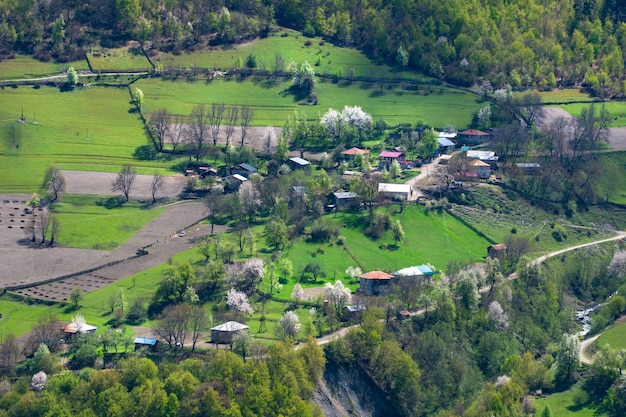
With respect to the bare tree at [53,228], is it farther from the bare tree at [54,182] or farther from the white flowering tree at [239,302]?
the white flowering tree at [239,302]

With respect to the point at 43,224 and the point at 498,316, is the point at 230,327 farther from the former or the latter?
the point at 43,224

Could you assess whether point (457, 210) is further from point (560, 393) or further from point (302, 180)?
point (560, 393)

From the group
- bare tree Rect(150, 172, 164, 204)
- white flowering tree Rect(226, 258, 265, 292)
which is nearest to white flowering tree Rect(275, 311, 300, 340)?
white flowering tree Rect(226, 258, 265, 292)

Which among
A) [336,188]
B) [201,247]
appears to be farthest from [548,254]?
[201,247]

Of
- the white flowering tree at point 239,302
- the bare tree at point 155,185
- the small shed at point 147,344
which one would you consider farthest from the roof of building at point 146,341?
the bare tree at point 155,185

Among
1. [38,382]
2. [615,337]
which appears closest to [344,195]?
[615,337]

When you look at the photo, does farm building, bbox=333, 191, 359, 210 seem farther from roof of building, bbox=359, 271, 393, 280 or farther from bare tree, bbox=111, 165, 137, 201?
bare tree, bbox=111, 165, 137, 201
